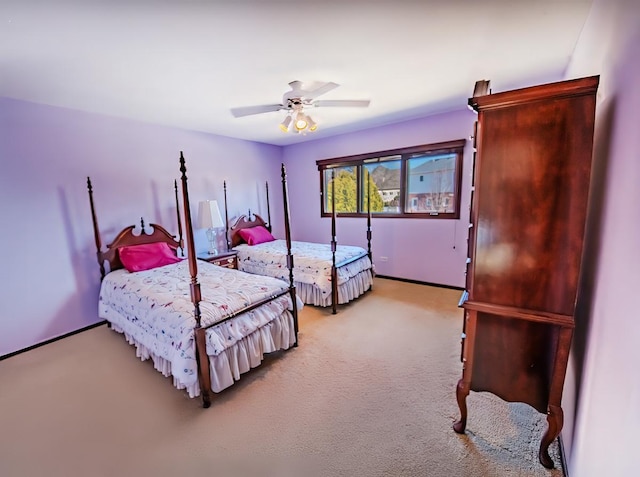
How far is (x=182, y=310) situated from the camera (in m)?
2.06

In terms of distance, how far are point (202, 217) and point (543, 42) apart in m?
4.00

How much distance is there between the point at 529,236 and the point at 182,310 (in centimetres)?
226

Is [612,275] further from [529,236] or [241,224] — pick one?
[241,224]

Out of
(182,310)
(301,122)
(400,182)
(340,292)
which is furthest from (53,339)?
(400,182)

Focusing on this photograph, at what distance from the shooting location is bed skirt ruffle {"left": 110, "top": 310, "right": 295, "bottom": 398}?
2.01m

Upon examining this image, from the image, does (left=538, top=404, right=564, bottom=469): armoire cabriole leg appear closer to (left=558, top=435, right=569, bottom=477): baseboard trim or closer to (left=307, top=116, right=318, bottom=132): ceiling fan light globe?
(left=558, top=435, right=569, bottom=477): baseboard trim

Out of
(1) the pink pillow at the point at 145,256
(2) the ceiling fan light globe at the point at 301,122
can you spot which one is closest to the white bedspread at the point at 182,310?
(1) the pink pillow at the point at 145,256

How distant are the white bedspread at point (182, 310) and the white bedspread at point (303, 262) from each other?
0.80m

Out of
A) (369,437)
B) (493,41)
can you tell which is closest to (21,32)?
Result: (493,41)

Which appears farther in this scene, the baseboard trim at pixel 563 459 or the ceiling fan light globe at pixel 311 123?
the ceiling fan light globe at pixel 311 123

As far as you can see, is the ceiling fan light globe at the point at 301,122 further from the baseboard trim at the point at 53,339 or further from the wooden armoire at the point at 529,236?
the baseboard trim at the point at 53,339

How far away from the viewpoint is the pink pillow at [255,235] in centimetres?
456

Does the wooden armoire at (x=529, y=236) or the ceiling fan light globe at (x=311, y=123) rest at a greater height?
the ceiling fan light globe at (x=311, y=123)

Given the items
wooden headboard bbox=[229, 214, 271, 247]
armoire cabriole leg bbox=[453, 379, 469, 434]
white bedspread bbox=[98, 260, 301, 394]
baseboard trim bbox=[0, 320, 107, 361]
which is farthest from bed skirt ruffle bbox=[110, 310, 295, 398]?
wooden headboard bbox=[229, 214, 271, 247]
